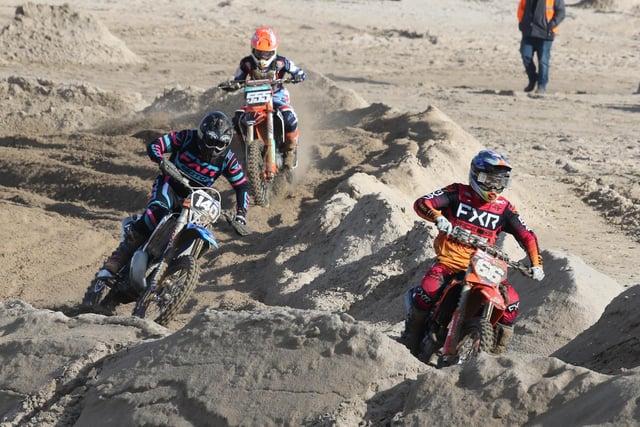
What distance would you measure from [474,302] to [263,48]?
21.2ft

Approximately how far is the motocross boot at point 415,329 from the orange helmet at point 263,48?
608 centimetres

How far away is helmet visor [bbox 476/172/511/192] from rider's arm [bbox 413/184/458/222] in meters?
0.26

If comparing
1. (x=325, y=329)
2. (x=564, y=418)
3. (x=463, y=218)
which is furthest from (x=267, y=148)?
(x=564, y=418)

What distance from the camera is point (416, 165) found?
1314 cm

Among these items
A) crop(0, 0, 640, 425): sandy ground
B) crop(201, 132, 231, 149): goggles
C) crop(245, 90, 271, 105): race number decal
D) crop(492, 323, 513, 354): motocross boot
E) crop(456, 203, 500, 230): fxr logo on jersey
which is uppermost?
crop(456, 203, 500, 230): fxr logo on jersey

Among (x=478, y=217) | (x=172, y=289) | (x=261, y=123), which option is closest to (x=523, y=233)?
(x=478, y=217)

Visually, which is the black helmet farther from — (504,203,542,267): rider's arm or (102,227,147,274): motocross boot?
(504,203,542,267): rider's arm

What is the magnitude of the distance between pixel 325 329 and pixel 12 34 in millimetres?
21027

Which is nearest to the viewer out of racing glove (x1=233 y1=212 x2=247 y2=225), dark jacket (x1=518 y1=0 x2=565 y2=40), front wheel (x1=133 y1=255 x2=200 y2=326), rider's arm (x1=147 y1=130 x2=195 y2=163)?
front wheel (x1=133 y1=255 x2=200 y2=326)

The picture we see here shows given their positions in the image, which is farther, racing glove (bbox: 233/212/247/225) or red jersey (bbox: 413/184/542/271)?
racing glove (bbox: 233/212/247/225)

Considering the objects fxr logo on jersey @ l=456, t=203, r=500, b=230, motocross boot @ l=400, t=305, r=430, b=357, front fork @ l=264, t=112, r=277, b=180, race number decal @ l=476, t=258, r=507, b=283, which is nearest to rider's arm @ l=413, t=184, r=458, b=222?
fxr logo on jersey @ l=456, t=203, r=500, b=230

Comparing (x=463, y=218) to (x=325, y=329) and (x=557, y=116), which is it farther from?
(x=557, y=116)

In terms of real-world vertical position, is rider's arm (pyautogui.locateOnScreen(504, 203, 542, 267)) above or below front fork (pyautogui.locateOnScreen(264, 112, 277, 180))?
above

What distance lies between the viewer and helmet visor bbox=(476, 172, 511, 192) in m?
7.46
